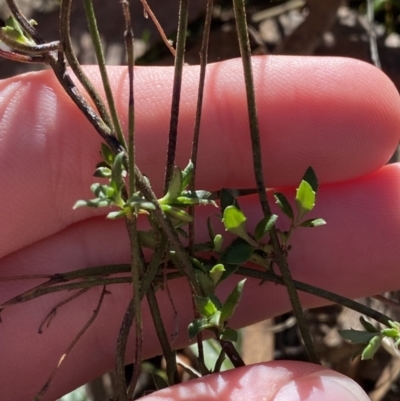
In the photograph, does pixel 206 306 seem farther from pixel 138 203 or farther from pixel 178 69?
pixel 178 69

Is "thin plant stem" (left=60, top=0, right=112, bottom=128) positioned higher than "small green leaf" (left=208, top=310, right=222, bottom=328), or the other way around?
"thin plant stem" (left=60, top=0, right=112, bottom=128)

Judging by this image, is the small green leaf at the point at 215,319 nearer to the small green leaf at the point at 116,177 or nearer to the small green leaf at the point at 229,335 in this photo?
the small green leaf at the point at 229,335

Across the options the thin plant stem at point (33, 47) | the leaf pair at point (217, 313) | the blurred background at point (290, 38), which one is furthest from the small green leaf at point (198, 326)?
the blurred background at point (290, 38)

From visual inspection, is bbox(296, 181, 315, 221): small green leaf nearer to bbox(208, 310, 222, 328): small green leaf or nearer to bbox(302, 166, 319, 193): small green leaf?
bbox(302, 166, 319, 193): small green leaf

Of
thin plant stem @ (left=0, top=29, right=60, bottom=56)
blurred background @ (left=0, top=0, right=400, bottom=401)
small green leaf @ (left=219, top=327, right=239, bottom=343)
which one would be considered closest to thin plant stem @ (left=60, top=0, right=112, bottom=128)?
thin plant stem @ (left=0, top=29, right=60, bottom=56)

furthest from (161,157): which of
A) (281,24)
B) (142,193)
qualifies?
(281,24)

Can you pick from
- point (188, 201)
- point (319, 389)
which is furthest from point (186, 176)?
point (319, 389)

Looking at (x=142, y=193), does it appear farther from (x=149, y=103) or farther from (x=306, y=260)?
(x=306, y=260)
